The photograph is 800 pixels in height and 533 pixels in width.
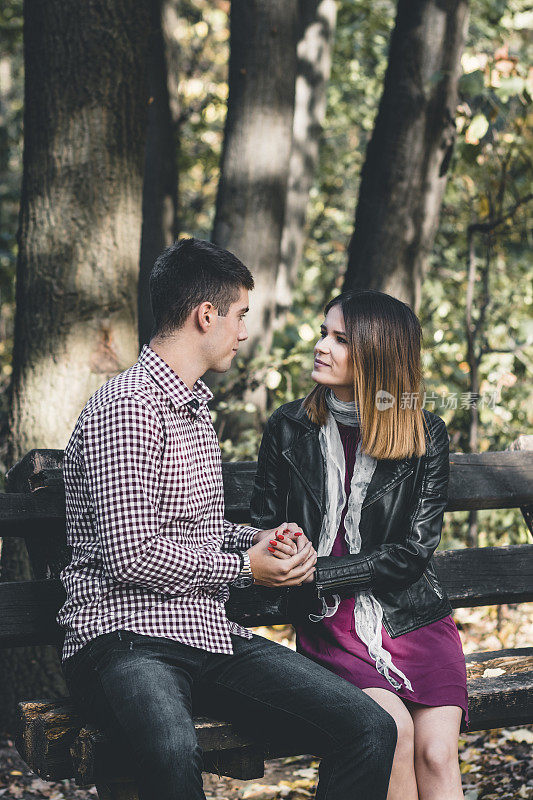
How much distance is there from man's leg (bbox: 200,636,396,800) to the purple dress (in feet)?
0.61

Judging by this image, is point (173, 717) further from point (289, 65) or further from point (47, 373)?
point (289, 65)

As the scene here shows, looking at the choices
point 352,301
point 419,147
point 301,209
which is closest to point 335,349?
point 352,301

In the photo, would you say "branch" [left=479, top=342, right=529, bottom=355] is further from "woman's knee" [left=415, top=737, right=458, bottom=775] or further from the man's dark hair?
"woman's knee" [left=415, top=737, right=458, bottom=775]

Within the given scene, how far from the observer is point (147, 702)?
2.33 meters

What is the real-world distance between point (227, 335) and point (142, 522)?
0.69 metres

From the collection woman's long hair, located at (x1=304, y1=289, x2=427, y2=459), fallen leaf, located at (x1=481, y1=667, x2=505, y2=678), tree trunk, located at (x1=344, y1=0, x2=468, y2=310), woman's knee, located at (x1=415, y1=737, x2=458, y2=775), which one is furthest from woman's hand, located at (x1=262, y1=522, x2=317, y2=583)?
tree trunk, located at (x1=344, y1=0, x2=468, y2=310)

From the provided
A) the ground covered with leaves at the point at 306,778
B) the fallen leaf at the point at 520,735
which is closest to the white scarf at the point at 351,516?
the ground covered with leaves at the point at 306,778

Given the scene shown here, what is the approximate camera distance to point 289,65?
5574 millimetres

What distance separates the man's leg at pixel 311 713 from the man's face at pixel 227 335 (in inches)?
34.8

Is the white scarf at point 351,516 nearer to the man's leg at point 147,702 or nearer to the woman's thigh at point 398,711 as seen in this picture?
the woman's thigh at point 398,711

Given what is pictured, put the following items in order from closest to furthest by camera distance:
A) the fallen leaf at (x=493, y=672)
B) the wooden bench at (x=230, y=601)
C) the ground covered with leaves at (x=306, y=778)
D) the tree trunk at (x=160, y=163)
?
the wooden bench at (x=230, y=601) → the fallen leaf at (x=493, y=672) → the ground covered with leaves at (x=306, y=778) → the tree trunk at (x=160, y=163)

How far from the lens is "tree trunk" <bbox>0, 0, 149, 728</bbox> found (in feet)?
12.7

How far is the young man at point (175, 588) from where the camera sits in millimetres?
2414

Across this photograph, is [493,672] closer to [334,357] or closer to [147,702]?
[334,357]
